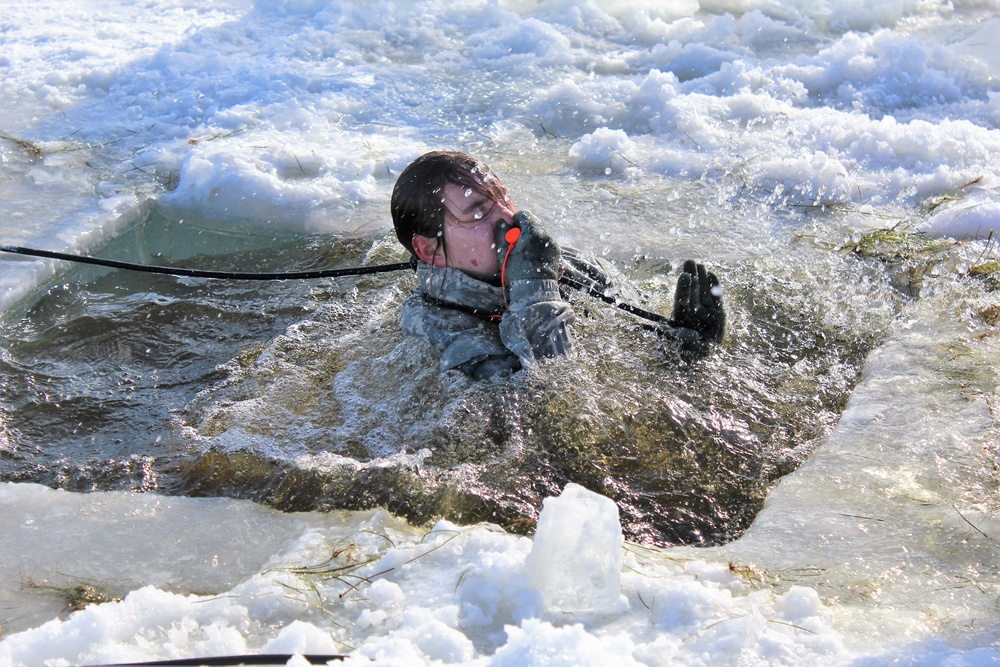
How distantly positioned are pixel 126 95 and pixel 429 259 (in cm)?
359

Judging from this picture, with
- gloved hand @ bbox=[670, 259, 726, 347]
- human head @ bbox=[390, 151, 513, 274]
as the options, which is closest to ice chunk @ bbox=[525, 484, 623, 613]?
gloved hand @ bbox=[670, 259, 726, 347]

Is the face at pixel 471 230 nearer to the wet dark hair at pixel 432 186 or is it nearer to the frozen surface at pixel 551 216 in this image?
the wet dark hair at pixel 432 186

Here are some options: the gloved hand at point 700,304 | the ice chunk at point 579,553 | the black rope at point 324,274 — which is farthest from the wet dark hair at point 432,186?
the ice chunk at point 579,553

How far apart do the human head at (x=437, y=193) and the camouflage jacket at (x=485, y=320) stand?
0.48ft

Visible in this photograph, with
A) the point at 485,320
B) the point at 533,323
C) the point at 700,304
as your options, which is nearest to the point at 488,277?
the point at 485,320

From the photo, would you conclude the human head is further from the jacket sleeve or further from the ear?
the jacket sleeve

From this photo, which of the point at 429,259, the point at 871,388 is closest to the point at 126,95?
the point at 429,259

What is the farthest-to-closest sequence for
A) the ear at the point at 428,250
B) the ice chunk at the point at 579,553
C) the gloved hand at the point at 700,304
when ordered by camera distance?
the ear at the point at 428,250
the gloved hand at the point at 700,304
the ice chunk at the point at 579,553

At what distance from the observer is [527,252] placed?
3289mm

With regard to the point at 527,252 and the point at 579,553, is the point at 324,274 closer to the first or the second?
the point at 527,252

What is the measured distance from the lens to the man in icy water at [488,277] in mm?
3307

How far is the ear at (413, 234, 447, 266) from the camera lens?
3418 mm

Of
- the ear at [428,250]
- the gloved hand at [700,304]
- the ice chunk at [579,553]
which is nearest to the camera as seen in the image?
the ice chunk at [579,553]

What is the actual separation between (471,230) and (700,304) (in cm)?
92
